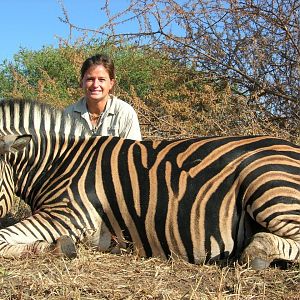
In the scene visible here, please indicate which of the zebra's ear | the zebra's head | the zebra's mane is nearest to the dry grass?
the zebra's head

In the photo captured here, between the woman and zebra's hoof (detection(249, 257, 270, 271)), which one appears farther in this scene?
the woman

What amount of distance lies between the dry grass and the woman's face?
6.26ft

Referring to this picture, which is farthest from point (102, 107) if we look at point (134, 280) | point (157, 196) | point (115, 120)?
point (134, 280)

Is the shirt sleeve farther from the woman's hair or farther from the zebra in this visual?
the zebra

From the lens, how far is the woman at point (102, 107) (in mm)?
5070

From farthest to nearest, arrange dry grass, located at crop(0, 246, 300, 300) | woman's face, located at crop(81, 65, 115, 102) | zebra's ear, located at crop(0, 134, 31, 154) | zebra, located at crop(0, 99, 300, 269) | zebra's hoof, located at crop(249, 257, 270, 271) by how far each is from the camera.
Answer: woman's face, located at crop(81, 65, 115, 102), zebra's ear, located at crop(0, 134, 31, 154), zebra, located at crop(0, 99, 300, 269), zebra's hoof, located at crop(249, 257, 270, 271), dry grass, located at crop(0, 246, 300, 300)

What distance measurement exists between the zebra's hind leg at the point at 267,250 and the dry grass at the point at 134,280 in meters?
0.06

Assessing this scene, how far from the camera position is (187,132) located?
706 centimetres

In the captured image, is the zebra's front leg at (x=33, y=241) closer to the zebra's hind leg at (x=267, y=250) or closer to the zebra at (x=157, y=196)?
the zebra at (x=157, y=196)

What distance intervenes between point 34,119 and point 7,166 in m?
0.44

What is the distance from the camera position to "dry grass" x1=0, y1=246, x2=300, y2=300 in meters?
2.72

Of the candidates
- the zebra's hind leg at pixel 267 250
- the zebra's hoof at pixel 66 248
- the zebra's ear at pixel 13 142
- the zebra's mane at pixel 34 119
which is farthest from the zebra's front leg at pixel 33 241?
the zebra's hind leg at pixel 267 250

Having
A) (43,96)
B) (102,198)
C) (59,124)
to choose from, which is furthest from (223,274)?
(43,96)

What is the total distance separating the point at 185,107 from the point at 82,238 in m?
3.97
